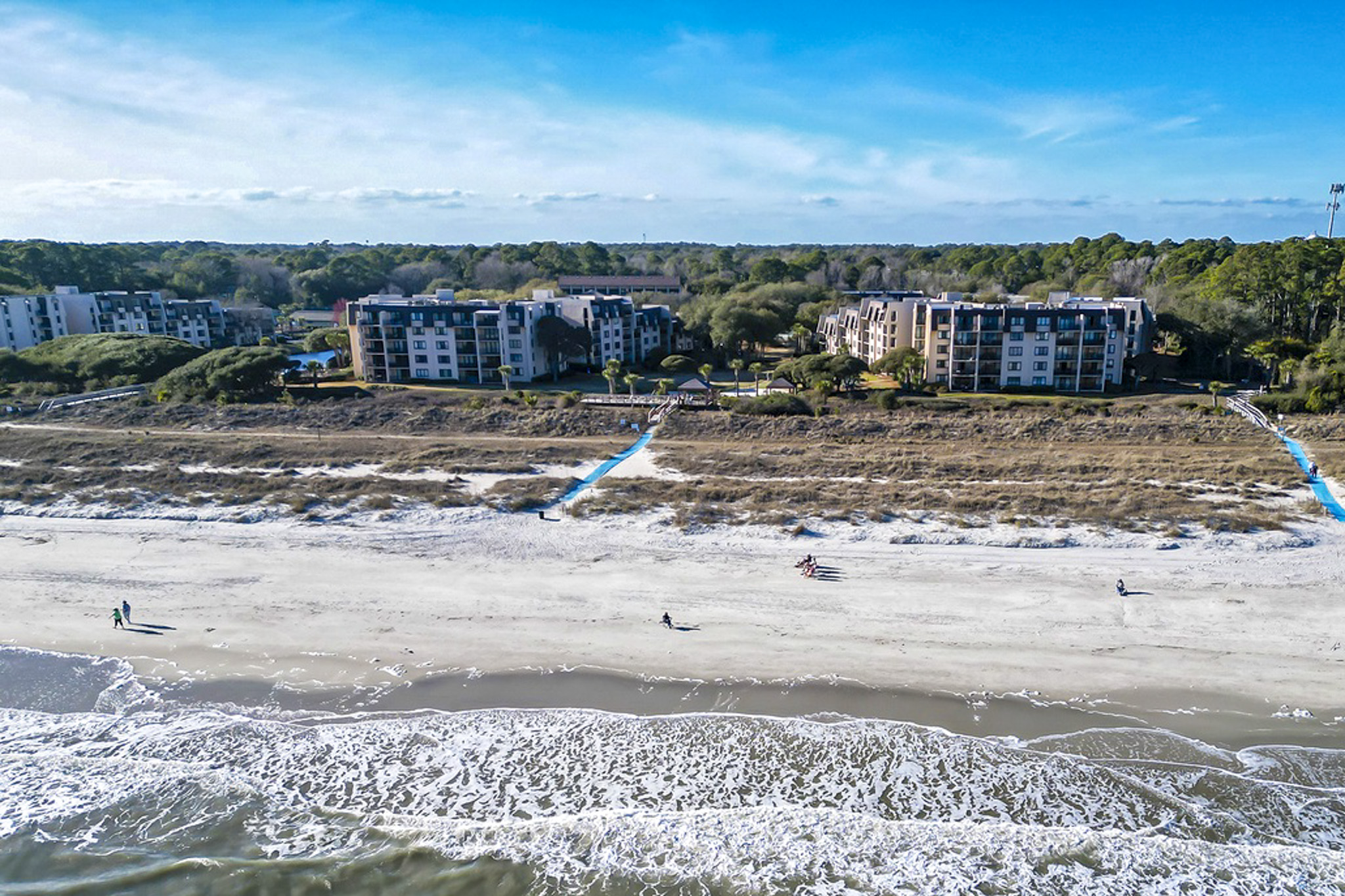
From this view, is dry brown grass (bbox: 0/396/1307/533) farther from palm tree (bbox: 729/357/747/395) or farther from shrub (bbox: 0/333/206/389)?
shrub (bbox: 0/333/206/389)

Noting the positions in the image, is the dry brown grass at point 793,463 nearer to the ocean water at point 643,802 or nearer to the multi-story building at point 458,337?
the ocean water at point 643,802

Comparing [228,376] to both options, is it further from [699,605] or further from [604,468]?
[699,605]

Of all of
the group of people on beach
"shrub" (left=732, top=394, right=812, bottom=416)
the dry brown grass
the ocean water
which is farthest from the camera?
"shrub" (left=732, top=394, right=812, bottom=416)

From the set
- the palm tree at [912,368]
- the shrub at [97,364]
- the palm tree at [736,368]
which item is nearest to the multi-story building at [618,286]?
the palm tree at [736,368]

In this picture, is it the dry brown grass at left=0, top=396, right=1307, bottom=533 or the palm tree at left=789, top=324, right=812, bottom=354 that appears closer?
the dry brown grass at left=0, top=396, right=1307, bottom=533

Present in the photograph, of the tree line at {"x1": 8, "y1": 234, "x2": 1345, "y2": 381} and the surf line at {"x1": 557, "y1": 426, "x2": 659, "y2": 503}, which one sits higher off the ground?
the tree line at {"x1": 8, "y1": 234, "x2": 1345, "y2": 381}

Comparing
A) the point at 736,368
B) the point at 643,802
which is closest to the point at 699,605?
the point at 643,802

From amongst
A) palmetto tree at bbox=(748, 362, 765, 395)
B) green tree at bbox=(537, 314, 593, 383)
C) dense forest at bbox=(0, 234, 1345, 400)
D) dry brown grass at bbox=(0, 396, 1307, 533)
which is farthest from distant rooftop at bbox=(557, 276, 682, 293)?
dry brown grass at bbox=(0, 396, 1307, 533)
